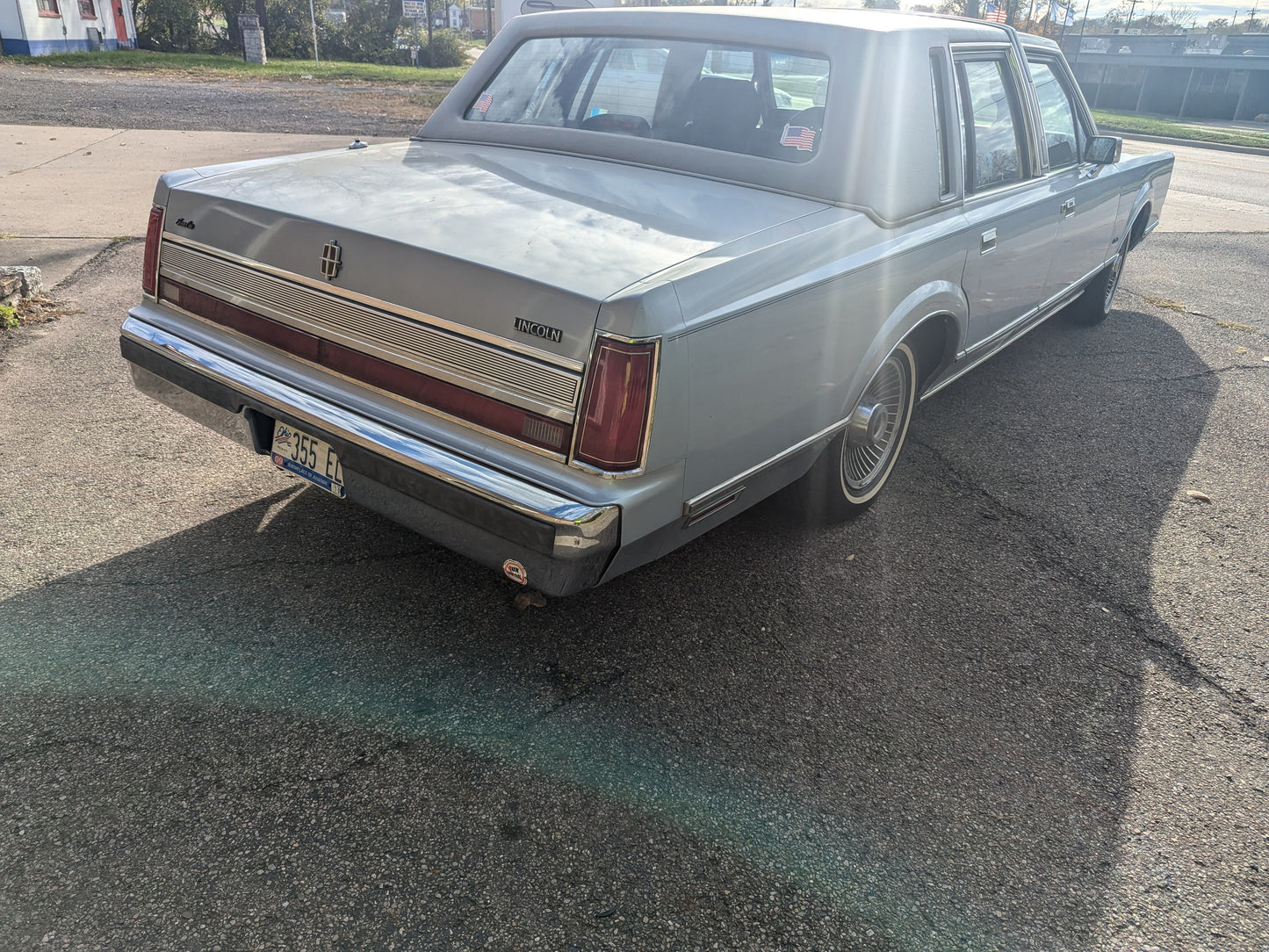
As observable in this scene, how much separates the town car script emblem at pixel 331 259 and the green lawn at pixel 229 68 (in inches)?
949

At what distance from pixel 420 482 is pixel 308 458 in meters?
0.49

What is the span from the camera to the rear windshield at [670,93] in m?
3.22

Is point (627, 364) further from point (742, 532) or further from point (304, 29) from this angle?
point (304, 29)

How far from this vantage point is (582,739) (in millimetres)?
2457

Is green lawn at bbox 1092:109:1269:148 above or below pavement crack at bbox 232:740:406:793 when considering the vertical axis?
above

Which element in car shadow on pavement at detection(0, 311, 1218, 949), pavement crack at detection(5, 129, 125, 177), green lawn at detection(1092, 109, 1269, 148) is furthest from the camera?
green lawn at detection(1092, 109, 1269, 148)

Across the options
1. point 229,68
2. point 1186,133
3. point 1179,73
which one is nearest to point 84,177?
point 229,68

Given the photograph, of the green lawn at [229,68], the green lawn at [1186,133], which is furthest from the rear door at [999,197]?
the green lawn at [229,68]

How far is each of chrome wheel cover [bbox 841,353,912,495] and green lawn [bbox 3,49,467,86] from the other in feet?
77.6

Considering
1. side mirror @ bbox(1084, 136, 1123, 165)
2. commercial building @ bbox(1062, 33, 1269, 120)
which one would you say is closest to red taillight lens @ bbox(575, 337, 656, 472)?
side mirror @ bbox(1084, 136, 1123, 165)

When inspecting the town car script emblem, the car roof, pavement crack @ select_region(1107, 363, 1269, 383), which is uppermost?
the car roof

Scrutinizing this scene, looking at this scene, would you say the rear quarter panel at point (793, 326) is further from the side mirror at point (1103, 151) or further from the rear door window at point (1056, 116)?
the side mirror at point (1103, 151)

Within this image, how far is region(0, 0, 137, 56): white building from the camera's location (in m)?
24.3

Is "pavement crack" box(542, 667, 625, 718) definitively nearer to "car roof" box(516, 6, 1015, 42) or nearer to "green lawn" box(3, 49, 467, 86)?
"car roof" box(516, 6, 1015, 42)
